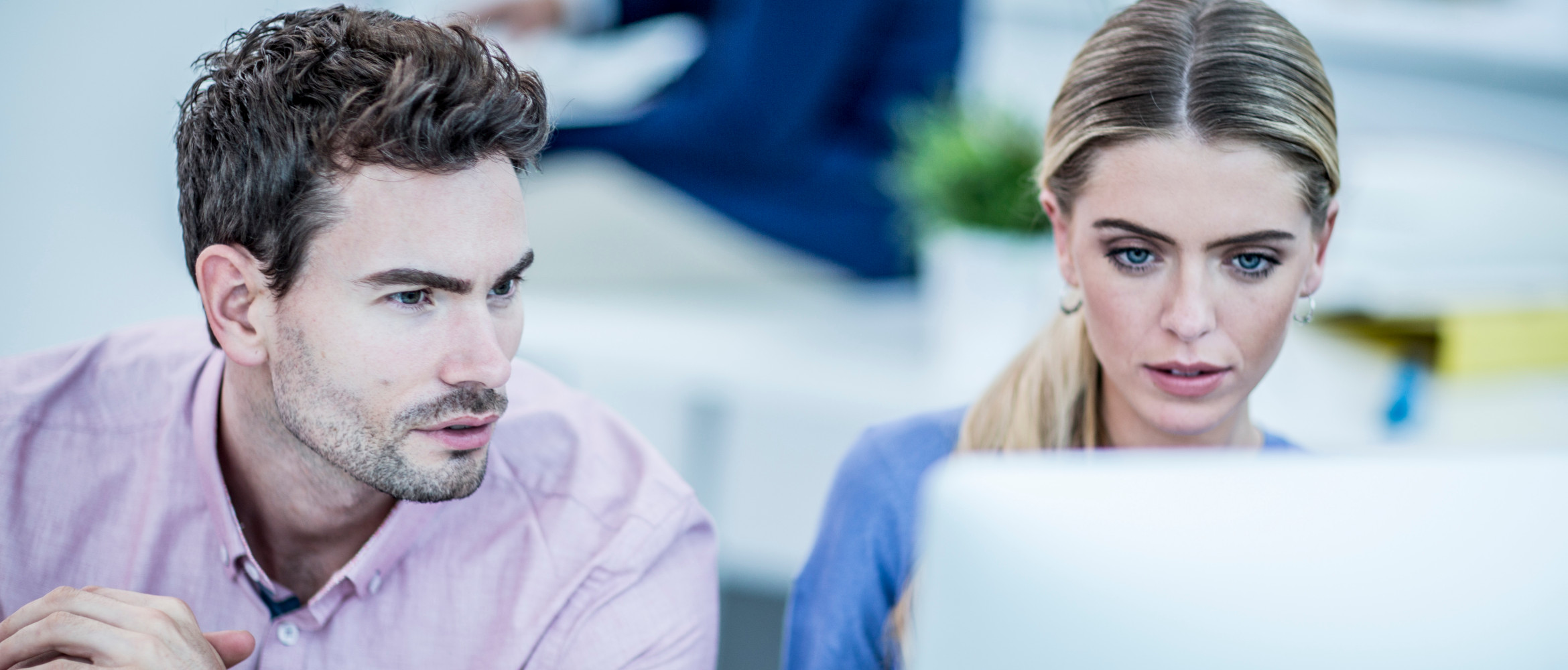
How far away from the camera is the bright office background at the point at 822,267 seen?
5.69 ft

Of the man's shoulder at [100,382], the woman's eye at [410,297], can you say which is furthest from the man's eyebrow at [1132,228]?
the man's shoulder at [100,382]

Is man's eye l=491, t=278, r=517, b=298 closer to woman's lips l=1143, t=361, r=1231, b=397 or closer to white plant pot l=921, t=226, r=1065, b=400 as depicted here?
woman's lips l=1143, t=361, r=1231, b=397

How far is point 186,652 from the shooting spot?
2.42ft

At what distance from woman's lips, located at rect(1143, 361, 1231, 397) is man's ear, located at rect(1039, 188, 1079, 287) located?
11cm

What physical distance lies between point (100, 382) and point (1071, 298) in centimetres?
83

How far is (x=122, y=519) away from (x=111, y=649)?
0.85ft

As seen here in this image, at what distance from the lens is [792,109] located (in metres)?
2.54

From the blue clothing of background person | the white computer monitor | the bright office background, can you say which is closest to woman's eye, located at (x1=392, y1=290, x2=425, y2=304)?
the white computer monitor

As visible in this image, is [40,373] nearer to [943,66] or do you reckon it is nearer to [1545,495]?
[1545,495]

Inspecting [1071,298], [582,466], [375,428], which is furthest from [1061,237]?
[375,428]

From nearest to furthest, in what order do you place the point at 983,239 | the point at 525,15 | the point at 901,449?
the point at 901,449 → the point at 983,239 → the point at 525,15

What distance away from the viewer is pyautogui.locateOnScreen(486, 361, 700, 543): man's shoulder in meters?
1.00

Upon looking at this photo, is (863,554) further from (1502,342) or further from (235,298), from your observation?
(1502,342)

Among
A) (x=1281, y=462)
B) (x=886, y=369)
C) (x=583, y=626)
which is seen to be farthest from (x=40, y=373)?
(x=886, y=369)
